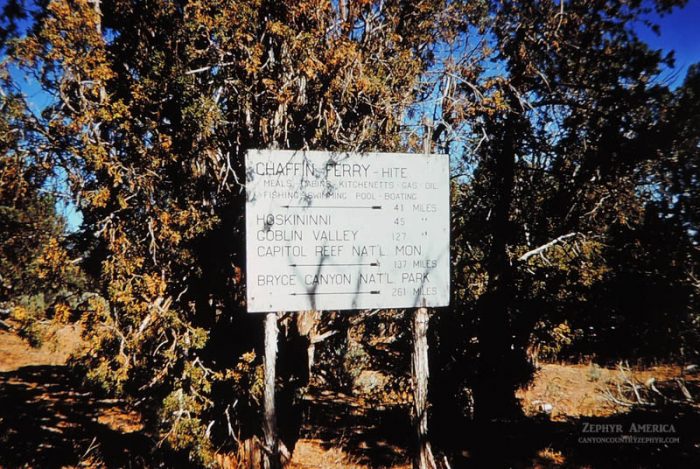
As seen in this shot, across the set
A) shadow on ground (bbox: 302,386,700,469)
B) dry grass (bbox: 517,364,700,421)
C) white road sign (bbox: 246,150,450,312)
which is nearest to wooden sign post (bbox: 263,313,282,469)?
white road sign (bbox: 246,150,450,312)

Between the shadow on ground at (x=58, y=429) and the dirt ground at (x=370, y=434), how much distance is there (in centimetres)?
2

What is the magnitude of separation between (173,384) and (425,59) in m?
6.89

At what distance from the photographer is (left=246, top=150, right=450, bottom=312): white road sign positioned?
327 centimetres

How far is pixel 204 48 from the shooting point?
5.42 m

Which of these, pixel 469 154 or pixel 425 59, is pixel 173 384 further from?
pixel 425 59

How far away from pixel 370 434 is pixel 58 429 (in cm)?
636

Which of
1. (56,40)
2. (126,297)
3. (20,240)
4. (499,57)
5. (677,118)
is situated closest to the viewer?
(56,40)

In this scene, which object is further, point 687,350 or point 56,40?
point 687,350

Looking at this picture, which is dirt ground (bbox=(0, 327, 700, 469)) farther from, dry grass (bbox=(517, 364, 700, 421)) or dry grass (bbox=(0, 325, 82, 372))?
dry grass (bbox=(0, 325, 82, 372))

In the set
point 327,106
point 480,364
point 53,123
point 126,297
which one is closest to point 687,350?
point 480,364

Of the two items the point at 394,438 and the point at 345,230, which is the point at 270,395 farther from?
the point at 394,438

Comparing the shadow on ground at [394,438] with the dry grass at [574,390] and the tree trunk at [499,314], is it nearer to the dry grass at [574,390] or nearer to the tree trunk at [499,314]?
the tree trunk at [499,314]

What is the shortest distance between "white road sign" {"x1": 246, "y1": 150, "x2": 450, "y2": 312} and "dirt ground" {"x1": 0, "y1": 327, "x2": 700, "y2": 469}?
2.39 meters

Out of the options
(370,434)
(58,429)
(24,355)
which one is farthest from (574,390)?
(24,355)
